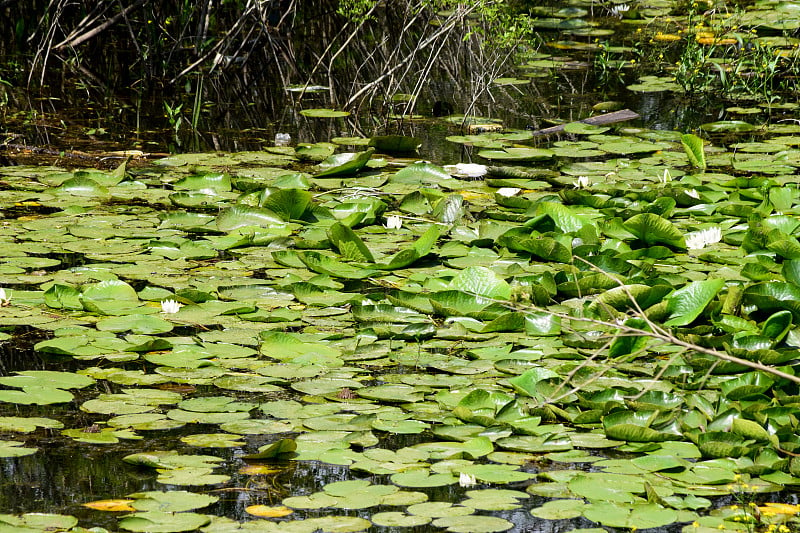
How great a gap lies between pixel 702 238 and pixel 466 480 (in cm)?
194

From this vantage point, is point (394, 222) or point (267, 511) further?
point (394, 222)

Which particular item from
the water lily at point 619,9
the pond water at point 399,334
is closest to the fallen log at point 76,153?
the pond water at point 399,334

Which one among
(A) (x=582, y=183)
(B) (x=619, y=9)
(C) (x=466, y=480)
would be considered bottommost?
(C) (x=466, y=480)

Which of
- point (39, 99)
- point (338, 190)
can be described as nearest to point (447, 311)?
point (338, 190)

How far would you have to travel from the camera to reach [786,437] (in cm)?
220

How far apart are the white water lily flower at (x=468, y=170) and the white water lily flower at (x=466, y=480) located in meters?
2.83

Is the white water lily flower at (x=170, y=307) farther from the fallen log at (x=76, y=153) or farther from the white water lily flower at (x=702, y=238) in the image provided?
Answer: the fallen log at (x=76, y=153)

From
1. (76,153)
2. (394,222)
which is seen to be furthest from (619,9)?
(394,222)

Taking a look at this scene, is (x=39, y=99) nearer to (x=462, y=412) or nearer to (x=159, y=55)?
(x=159, y=55)

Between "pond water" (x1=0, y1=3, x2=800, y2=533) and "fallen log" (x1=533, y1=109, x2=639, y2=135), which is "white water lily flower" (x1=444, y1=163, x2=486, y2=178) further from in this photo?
"fallen log" (x1=533, y1=109, x2=639, y2=135)

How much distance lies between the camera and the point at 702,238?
3668 mm

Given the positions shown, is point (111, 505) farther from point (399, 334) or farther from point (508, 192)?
point (508, 192)

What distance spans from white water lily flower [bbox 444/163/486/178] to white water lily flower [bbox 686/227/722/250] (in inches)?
52.6

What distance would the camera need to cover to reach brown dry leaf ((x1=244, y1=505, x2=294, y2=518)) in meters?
1.94
